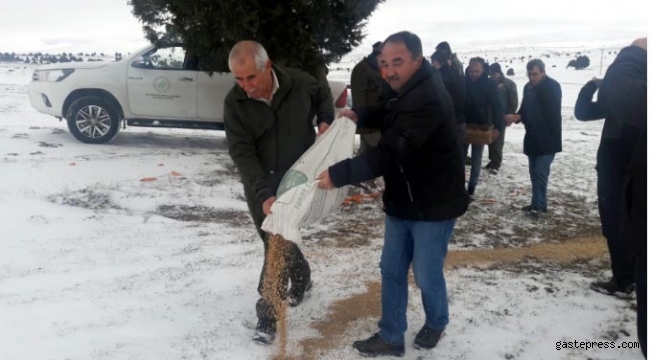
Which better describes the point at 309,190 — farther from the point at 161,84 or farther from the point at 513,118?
the point at 161,84

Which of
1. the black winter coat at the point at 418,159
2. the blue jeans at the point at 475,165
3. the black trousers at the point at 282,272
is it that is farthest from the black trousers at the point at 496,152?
the black winter coat at the point at 418,159

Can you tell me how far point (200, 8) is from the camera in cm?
713

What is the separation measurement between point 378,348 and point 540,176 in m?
3.79

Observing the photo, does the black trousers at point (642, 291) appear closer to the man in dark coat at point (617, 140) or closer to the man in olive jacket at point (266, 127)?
the man in dark coat at point (617, 140)

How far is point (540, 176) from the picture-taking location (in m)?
6.37

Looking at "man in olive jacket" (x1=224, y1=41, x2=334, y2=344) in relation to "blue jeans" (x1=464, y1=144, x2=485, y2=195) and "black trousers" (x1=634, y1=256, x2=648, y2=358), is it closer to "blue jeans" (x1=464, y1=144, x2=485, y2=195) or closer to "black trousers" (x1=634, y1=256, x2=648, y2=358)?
"black trousers" (x1=634, y1=256, x2=648, y2=358)

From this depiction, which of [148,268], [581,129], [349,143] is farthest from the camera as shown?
[581,129]

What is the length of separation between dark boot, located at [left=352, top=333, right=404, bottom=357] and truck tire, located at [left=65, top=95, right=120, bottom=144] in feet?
23.3

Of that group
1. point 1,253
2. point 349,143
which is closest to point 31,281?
point 1,253

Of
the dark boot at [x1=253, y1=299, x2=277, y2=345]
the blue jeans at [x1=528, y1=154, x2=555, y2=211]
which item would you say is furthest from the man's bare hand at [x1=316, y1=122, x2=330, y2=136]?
the blue jeans at [x1=528, y1=154, x2=555, y2=211]

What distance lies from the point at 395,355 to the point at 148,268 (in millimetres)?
2240

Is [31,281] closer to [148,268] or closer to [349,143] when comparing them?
[148,268]

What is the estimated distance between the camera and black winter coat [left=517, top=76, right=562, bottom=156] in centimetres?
616

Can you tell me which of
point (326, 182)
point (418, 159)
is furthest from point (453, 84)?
point (326, 182)
